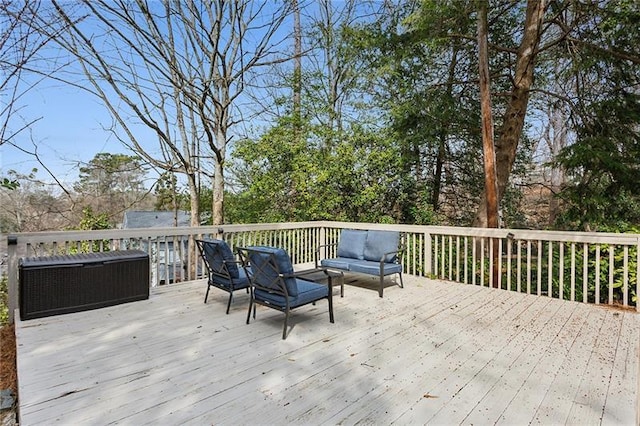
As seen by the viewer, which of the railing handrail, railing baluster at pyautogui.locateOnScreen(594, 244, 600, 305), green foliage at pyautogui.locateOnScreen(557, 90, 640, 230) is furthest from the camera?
green foliage at pyautogui.locateOnScreen(557, 90, 640, 230)

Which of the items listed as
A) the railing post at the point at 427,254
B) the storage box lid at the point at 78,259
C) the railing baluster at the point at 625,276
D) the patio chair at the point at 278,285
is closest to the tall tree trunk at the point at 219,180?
the storage box lid at the point at 78,259

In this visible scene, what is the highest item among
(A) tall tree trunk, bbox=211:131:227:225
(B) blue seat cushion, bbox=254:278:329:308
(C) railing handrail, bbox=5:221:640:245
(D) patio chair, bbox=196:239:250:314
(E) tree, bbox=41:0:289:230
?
(E) tree, bbox=41:0:289:230

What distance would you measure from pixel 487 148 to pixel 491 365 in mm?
4622

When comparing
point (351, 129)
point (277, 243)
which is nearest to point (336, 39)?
point (351, 129)

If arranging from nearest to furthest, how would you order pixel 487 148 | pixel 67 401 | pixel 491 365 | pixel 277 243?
pixel 67 401, pixel 491 365, pixel 487 148, pixel 277 243

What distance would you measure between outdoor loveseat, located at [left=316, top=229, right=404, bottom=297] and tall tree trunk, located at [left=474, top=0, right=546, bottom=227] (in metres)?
2.53

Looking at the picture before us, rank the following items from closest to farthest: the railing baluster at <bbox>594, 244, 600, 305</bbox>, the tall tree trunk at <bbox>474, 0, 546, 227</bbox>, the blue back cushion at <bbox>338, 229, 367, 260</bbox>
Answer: the railing baluster at <bbox>594, 244, 600, 305</bbox>
the blue back cushion at <bbox>338, 229, 367, 260</bbox>
the tall tree trunk at <bbox>474, 0, 546, 227</bbox>

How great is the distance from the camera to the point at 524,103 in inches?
291

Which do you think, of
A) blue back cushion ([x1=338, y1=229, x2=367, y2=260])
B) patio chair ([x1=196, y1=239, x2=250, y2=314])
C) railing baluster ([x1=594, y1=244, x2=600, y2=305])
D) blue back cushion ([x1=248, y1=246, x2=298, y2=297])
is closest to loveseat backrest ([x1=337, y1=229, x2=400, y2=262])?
blue back cushion ([x1=338, y1=229, x2=367, y2=260])

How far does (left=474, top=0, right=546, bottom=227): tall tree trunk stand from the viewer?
6859 mm

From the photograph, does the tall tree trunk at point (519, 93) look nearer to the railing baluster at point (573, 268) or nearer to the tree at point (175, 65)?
the railing baluster at point (573, 268)

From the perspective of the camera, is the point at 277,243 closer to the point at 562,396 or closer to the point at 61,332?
the point at 61,332

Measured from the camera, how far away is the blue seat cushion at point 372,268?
16.5ft

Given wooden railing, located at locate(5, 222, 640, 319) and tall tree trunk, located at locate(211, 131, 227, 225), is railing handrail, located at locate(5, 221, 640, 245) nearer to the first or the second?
wooden railing, located at locate(5, 222, 640, 319)
